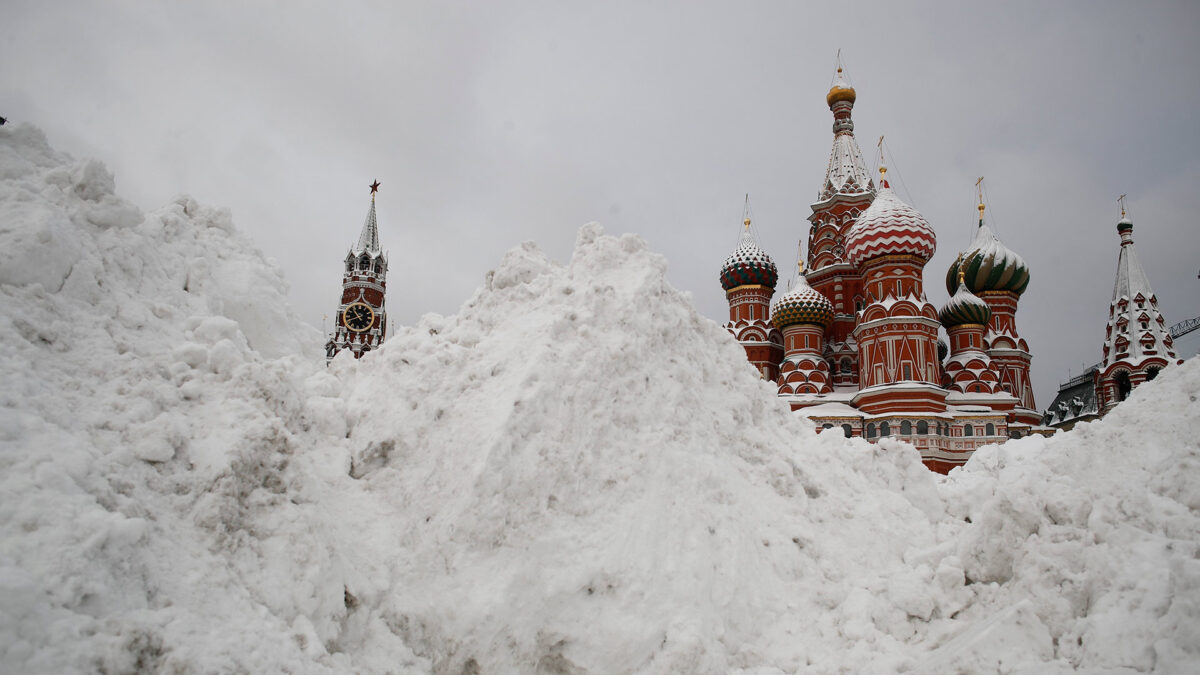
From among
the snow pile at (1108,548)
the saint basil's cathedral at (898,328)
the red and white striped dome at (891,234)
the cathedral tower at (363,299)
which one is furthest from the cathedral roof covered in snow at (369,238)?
the snow pile at (1108,548)

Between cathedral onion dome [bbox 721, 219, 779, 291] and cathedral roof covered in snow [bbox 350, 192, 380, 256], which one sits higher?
cathedral roof covered in snow [bbox 350, 192, 380, 256]

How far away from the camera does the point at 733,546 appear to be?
5.21 meters

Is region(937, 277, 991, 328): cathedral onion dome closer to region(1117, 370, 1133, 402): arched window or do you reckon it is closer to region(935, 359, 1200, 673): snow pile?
region(1117, 370, 1133, 402): arched window

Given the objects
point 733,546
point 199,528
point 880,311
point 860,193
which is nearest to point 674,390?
point 733,546

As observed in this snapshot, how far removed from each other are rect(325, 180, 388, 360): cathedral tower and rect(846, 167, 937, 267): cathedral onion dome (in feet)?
100

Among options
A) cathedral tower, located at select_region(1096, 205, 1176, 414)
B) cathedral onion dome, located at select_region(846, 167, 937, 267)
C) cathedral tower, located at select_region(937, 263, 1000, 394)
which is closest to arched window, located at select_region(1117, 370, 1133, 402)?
cathedral tower, located at select_region(1096, 205, 1176, 414)

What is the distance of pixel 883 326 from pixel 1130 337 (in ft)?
48.3

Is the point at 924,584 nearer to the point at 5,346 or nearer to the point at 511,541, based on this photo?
the point at 511,541

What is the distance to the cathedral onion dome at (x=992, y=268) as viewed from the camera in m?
28.1

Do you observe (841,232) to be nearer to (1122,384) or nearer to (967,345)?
(967,345)

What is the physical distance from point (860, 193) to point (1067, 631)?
28.8 m

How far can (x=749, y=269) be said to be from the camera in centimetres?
2959

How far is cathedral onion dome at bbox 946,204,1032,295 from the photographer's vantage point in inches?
1106

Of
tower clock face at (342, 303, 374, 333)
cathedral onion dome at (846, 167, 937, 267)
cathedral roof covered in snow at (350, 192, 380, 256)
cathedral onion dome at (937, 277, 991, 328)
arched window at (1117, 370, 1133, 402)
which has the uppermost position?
cathedral roof covered in snow at (350, 192, 380, 256)
